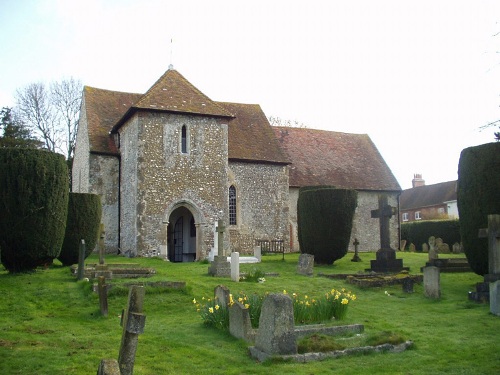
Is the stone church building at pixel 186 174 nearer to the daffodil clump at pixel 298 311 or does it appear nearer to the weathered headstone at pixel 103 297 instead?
the weathered headstone at pixel 103 297

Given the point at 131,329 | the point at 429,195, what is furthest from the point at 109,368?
the point at 429,195

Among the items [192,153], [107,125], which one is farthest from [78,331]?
[107,125]

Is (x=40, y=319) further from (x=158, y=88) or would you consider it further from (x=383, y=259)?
(x=158, y=88)

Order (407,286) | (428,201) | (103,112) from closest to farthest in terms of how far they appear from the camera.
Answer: (407,286) < (103,112) < (428,201)

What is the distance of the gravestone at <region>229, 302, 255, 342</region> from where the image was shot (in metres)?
9.72

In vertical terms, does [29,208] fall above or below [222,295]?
above

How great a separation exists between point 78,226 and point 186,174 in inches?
300

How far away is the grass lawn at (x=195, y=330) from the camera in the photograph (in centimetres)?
817

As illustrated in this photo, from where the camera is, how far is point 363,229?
34.3 metres

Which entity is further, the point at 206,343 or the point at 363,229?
the point at 363,229

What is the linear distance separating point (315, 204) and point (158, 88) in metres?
9.82

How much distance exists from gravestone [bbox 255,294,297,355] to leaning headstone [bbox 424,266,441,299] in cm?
756

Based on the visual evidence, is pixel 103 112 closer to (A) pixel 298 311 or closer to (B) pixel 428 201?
(A) pixel 298 311

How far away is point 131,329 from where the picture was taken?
6484 mm
